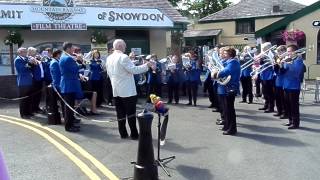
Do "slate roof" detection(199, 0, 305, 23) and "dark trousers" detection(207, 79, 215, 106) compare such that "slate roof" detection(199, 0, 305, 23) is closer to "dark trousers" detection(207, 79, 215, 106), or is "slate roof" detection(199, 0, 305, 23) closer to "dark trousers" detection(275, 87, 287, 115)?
"dark trousers" detection(207, 79, 215, 106)

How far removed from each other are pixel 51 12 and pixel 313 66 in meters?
15.7

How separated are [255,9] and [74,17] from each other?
23.0 metres

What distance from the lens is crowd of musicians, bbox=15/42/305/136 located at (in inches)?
380

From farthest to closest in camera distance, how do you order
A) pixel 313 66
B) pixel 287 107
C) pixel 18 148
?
pixel 313 66, pixel 287 107, pixel 18 148

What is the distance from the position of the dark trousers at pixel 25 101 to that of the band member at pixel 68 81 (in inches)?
95.6

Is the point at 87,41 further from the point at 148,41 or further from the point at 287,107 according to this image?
the point at 287,107

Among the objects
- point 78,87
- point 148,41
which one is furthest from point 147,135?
point 148,41

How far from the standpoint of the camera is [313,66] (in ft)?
87.8

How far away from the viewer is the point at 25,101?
1227 centimetres

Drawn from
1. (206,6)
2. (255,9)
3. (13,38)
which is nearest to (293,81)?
(13,38)

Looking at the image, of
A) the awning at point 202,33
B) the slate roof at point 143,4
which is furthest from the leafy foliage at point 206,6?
the slate roof at point 143,4

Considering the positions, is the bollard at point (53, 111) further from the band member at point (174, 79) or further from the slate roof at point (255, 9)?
the slate roof at point (255, 9)

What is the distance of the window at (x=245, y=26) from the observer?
127 ft

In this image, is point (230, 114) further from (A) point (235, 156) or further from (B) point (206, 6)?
(B) point (206, 6)
